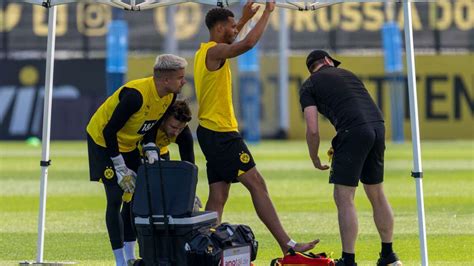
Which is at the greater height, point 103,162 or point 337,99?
point 337,99

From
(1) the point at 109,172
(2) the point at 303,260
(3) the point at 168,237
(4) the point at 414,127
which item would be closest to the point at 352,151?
(4) the point at 414,127

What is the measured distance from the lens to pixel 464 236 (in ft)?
45.5

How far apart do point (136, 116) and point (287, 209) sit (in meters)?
7.18

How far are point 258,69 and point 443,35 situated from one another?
6.16 meters

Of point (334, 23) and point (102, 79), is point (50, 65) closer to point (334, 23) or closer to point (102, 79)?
point (102, 79)

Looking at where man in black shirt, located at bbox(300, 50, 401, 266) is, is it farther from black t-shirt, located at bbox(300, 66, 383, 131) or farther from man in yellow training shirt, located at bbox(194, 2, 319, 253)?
man in yellow training shirt, located at bbox(194, 2, 319, 253)

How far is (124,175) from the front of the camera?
10.2 m

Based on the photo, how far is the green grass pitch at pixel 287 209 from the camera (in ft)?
41.6

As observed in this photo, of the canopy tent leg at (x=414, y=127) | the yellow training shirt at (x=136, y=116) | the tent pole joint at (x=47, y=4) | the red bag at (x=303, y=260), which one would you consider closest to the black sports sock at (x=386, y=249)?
the canopy tent leg at (x=414, y=127)

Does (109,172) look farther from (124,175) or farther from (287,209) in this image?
(287,209)

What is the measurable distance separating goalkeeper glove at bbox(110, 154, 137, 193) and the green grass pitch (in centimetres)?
156

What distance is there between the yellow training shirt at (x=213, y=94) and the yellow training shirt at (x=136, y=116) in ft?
1.08

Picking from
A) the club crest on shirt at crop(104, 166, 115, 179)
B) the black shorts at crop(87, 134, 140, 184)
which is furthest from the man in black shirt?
the club crest on shirt at crop(104, 166, 115, 179)

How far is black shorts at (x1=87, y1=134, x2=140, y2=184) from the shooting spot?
1064 cm
